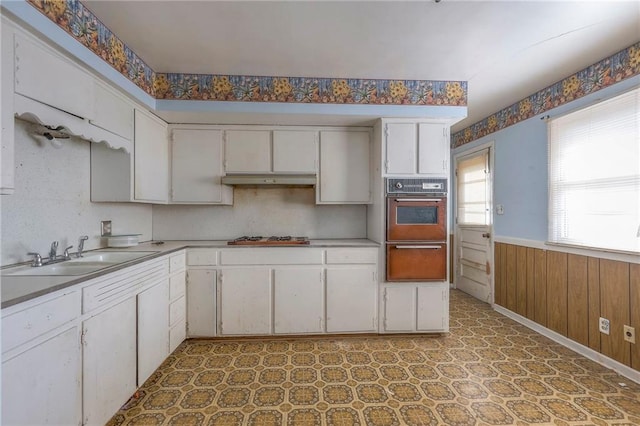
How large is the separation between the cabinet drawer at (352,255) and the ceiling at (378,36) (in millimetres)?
1778

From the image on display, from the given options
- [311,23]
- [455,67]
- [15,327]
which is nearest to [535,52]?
[455,67]

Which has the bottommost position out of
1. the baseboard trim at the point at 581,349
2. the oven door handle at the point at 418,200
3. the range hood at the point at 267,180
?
the baseboard trim at the point at 581,349

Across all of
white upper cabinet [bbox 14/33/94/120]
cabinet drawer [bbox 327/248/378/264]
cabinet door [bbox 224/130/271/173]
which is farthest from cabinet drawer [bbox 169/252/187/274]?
cabinet drawer [bbox 327/248/378/264]

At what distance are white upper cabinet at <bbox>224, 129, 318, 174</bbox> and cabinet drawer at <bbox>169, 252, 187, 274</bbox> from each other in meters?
1.03

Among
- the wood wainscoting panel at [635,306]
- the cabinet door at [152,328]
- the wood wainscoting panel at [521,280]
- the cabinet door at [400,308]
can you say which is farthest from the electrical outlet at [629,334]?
the cabinet door at [152,328]

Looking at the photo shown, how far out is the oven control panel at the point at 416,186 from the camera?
2775mm

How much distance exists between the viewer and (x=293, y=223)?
10.9ft

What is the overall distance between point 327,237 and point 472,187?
2.46 meters

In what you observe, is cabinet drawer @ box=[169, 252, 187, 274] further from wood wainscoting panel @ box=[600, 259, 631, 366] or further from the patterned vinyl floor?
wood wainscoting panel @ box=[600, 259, 631, 366]

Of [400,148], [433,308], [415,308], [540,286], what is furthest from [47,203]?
[540,286]

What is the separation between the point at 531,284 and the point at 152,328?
3838 millimetres

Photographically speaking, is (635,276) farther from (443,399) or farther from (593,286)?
(443,399)

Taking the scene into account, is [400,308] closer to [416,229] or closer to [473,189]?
[416,229]

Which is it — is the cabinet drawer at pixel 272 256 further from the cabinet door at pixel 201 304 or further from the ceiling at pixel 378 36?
the ceiling at pixel 378 36
